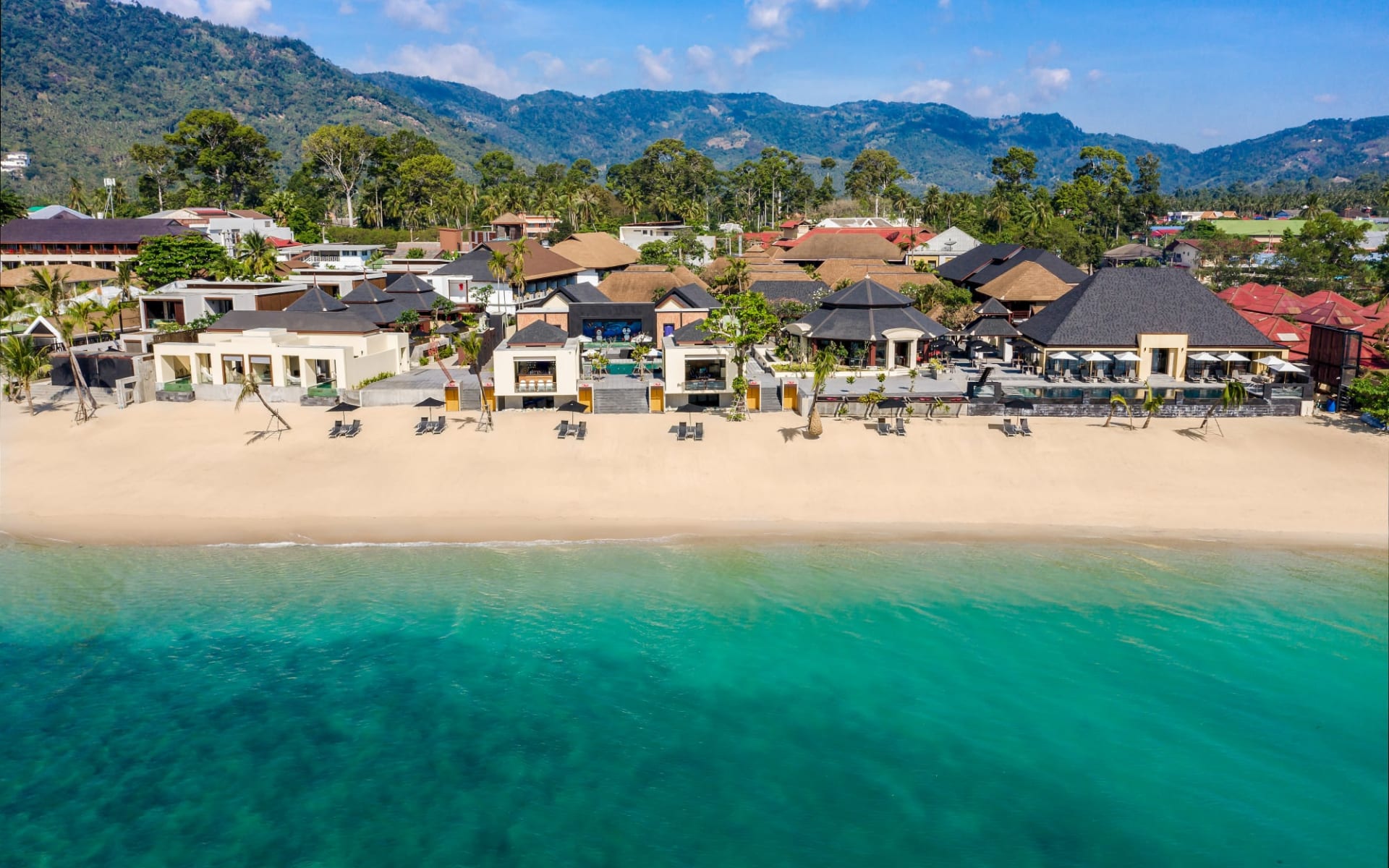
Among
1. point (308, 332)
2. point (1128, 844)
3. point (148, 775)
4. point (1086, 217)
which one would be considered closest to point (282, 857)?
point (148, 775)

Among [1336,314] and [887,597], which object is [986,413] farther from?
[1336,314]

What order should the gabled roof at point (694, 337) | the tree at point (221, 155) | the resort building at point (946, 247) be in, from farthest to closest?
the tree at point (221, 155)
the resort building at point (946, 247)
the gabled roof at point (694, 337)

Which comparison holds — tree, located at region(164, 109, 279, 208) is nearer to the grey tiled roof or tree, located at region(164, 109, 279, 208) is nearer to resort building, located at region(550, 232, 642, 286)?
resort building, located at region(550, 232, 642, 286)

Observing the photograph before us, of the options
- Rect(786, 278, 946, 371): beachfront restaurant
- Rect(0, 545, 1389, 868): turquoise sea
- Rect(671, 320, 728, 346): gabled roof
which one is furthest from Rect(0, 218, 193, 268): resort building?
Rect(0, 545, 1389, 868): turquoise sea

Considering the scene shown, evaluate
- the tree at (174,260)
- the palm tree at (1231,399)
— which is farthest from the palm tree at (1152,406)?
the tree at (174,260)

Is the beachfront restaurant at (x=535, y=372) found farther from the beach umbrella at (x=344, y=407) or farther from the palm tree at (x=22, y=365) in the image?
the palm tree at (x=22, y=365)

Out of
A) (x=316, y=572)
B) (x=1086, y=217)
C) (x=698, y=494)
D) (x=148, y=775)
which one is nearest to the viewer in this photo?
(x=148, y=775)

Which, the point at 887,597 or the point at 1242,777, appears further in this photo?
the point at 887,597
